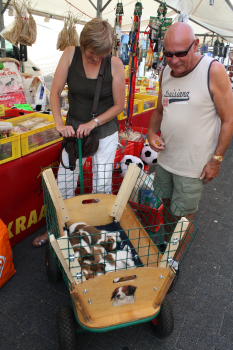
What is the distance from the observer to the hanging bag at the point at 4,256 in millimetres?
1817

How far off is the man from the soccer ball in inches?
48.2

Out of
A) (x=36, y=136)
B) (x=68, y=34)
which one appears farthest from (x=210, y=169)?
(x=68, y=34)

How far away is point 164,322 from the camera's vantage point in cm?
160

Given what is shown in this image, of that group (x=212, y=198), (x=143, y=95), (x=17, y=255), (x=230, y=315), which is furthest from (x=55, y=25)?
(x=230, y=315)

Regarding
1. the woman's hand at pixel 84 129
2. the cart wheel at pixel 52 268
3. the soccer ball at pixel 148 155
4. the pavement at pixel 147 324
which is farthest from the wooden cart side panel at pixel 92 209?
the soccer ball at pixel 148 155

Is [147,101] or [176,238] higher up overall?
[147,101]

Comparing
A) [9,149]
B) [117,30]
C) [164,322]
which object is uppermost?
[117,30]

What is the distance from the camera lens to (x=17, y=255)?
226 cm

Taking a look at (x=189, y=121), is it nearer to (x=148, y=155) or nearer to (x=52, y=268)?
(x=52, y=268)

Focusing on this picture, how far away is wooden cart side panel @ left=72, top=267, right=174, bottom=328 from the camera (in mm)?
1254

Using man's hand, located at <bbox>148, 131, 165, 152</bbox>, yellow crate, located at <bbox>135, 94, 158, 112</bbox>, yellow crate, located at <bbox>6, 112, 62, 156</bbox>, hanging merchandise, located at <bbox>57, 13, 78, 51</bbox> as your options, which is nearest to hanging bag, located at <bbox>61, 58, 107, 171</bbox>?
yellow crate, located at <bbox>6, 112, 62, 156</bbox>

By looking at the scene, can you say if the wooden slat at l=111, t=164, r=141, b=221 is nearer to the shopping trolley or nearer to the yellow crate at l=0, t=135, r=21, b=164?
the shopping trolley

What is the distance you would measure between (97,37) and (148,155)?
5.41 feet

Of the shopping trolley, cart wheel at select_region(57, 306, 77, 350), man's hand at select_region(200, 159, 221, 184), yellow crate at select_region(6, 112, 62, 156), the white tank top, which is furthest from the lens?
yellow crate at select_region(6, 112, 62, 156)
